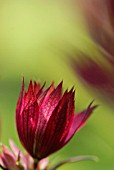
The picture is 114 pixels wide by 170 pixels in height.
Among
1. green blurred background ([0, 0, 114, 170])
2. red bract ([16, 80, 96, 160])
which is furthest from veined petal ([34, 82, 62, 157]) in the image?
green blurred background ([0, 0, 114, 170])

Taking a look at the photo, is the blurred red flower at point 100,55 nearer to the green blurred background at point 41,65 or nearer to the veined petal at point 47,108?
the veined petal at point 47,108

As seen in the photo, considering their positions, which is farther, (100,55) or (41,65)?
(41,65)

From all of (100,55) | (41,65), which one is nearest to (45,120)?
(100,55)

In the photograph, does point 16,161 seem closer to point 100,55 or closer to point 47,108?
point 47,108

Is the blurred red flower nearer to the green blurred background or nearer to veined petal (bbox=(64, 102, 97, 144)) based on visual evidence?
veined petal (bbox=(64, 102, 97, 144))

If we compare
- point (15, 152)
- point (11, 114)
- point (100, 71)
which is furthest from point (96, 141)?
point (100, 71)

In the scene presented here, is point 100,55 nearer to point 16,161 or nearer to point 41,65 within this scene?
point 16,161

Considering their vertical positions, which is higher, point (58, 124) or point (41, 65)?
point (41, 65)
